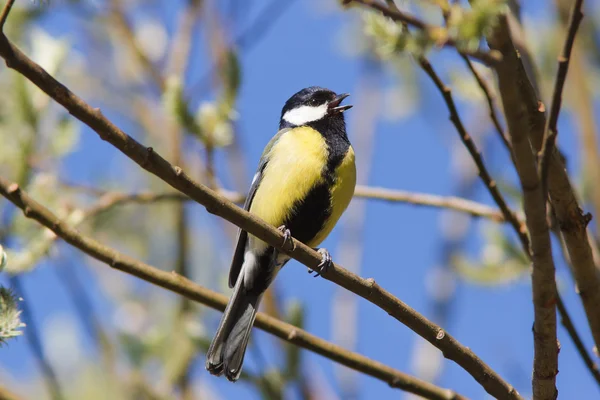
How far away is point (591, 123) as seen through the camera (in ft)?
12.3

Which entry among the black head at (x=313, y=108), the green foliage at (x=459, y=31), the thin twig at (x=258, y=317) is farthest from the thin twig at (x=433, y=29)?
the black head at (x=313, y=108)

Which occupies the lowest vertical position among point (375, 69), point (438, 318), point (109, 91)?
point (438, 318)

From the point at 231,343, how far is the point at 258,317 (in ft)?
1.54

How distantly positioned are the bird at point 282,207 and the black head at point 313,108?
0.55 ft

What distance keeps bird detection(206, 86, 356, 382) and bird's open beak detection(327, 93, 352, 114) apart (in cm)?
18

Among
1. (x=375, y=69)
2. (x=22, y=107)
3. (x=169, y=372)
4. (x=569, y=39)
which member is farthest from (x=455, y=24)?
(x=375, y=69)

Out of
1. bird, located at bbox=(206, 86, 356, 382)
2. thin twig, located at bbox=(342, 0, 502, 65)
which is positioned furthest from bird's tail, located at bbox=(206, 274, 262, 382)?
thin twig, located at bbox=(342, 0, 502, 65)

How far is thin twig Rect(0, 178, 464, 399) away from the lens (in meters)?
2.19

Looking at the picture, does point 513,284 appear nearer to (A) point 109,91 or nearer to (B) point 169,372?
(B) point 169,372

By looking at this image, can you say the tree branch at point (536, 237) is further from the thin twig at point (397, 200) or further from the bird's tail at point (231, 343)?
the bird's tail at point (231, 343)

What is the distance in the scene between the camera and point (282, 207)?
3.13m

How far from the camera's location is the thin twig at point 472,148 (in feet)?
7.24

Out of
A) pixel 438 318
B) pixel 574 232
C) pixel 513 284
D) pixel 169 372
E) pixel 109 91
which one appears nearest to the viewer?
pixel 574 232

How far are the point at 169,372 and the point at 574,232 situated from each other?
200cm
